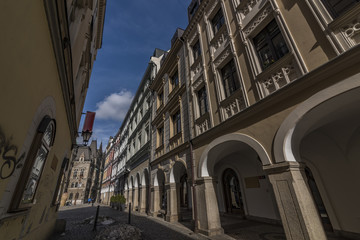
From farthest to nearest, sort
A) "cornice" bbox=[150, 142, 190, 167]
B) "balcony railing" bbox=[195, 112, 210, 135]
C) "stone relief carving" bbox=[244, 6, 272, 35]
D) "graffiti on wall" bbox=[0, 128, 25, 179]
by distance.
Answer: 1. "cornice" bbox=[150, 142, 190, 167]
2. "balcony railing" bbox=[195, 112, 210, 135]
3. "stone relief carving" bbox=[244, 6, 272, 35]
4. "graffiti on wall" bbox=[0, 128, 25, 179]

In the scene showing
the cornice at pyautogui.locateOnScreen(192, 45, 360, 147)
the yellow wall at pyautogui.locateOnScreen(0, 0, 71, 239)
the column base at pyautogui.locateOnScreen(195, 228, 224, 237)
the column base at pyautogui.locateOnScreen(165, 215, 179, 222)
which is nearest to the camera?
the yellow wall at pyautogui.locateOnScreen(0, 0, 71, 239)

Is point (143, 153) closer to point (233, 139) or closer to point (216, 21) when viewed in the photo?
point (233, 139)

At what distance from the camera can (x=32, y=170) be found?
3123mm

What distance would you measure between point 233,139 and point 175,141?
4907 mm

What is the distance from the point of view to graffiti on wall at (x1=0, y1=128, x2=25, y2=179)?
77.5 inches

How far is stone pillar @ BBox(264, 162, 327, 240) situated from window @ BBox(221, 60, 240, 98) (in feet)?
11.8

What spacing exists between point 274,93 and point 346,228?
5137 millimetres

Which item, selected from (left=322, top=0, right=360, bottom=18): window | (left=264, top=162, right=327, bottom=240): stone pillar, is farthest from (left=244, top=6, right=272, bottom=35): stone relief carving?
(left=264, top=162, right=327, bottom=240): stone pillar

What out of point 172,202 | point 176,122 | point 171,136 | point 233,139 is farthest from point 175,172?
point 233,139

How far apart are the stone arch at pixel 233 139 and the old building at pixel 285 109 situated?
0.03m

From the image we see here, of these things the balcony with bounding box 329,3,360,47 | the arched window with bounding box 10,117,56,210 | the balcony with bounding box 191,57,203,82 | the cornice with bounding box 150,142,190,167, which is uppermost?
the balcony with bounding box 191,57,203,82

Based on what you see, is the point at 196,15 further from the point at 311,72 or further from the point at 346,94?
the point at 346,94

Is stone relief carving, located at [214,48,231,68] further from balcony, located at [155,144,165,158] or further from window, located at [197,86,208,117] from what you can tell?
balcony, located at [155,144,165,158]

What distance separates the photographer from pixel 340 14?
3.84 metres
